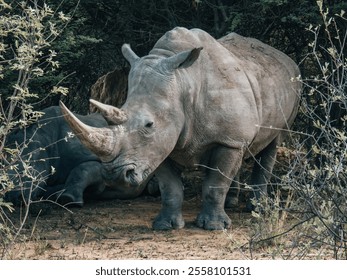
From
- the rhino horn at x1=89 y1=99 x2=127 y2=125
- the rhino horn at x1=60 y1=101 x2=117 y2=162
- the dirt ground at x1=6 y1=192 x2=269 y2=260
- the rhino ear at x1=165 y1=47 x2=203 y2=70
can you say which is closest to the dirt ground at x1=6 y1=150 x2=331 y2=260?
the dirt ground at x1=6 y1=192 x2=269 y2=260

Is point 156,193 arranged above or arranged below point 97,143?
below

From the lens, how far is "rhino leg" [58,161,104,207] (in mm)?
11234

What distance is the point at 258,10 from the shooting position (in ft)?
39.1

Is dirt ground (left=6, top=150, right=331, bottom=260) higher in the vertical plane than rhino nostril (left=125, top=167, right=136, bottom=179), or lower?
lower

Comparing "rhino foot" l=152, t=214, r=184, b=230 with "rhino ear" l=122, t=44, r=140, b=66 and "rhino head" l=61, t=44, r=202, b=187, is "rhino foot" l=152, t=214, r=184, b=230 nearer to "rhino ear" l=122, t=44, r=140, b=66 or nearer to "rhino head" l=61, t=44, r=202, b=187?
"rhino head" l=61, t=44, r=202, b=187

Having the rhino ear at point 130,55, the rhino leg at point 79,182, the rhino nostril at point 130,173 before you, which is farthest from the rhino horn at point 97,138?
the rhino leg at point 79,182

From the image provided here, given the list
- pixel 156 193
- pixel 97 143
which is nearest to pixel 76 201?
pixel 156 193

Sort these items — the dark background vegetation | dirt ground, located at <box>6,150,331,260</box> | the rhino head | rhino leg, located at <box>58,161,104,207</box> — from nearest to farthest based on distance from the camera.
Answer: dirt ground, located at <box>6,150,331,260</box> → the rhino head → rhino leg, located at <box>58,161,104,207</box> → the dark background vegetation

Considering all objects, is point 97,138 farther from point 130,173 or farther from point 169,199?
point 169,199

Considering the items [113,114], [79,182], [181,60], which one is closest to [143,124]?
[113,114]

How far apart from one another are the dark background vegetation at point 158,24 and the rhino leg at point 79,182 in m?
0.99
